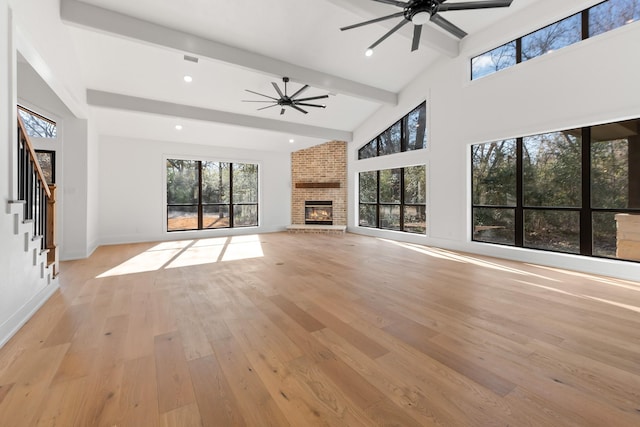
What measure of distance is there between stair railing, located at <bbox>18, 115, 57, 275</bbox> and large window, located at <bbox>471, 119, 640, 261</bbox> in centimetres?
658

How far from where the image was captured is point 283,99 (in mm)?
5516

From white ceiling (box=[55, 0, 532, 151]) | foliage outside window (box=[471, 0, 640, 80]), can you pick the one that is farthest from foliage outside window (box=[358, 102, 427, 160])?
foliage outside window (box=[471, 0, 640, 80])

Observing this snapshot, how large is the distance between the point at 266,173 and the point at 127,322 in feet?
23.9

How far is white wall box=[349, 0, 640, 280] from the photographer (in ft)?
12.5

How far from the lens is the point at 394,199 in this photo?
7.84 metres

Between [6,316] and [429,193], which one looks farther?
[429,193]

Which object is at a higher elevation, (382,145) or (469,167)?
(382,145)

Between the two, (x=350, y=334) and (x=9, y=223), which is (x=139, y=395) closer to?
(x=350, y=334)

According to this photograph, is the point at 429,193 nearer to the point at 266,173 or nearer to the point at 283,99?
the point at 283,99

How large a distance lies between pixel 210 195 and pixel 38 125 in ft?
13.5

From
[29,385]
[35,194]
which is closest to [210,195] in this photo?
[35,194]

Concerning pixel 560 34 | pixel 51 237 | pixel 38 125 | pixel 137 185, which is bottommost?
pixel 51 237

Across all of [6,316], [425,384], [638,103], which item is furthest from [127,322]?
[638,103]

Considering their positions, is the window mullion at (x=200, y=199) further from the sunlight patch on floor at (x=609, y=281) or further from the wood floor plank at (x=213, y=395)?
the sunlight patch on floor at (x=609, y=281)
